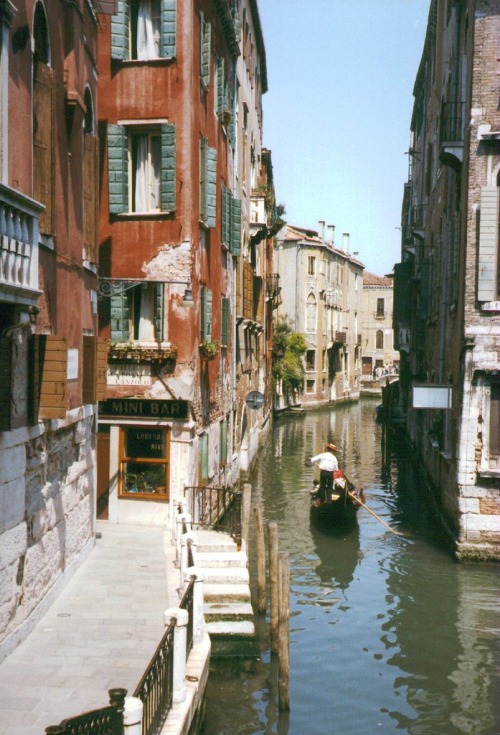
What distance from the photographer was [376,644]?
36.3ft

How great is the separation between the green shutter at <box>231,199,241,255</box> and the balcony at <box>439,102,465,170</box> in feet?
16.2

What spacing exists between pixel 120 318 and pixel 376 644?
6.88 metres

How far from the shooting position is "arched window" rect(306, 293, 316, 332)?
50.0 meters

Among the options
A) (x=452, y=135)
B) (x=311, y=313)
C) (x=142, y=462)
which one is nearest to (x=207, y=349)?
(x=142, y=462)

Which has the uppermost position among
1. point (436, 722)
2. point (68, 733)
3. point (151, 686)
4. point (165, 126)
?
point (165, 126)

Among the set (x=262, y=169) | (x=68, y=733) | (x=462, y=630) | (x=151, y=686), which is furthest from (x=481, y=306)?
(x=262, y=169)

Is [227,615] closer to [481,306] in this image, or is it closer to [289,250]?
[481,306]

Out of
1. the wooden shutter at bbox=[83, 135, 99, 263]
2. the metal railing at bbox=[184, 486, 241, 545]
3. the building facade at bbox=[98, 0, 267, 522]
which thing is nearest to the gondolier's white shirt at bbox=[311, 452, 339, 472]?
the metal railing at bbox=[184, 486, 241, 545]

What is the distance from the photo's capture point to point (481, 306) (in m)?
13.6

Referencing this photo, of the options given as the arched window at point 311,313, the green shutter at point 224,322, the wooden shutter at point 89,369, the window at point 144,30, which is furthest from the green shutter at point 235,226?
the arched window at point 311,313

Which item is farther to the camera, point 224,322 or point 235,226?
point 235,226

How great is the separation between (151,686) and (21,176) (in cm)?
463

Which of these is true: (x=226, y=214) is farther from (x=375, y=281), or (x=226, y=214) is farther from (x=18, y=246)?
(x=375, y=281)

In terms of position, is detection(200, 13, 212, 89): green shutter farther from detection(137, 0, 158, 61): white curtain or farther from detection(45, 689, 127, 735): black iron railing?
detection(45, 689, 127, 735): black iron railing
